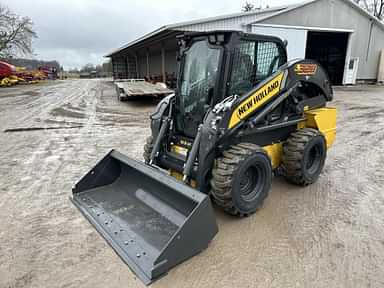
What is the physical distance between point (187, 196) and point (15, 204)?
7.90ft

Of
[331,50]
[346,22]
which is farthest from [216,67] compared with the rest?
[331,50]

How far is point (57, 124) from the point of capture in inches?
323

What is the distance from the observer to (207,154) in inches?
109

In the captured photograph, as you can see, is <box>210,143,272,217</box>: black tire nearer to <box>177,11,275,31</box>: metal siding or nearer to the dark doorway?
<box>177,11,275,31</box>: metal siding

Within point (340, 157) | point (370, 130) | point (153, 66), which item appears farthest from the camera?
point (153, 66)

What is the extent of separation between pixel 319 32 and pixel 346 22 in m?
1.92

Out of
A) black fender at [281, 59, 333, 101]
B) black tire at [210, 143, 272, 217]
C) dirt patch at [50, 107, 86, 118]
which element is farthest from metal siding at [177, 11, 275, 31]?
black tire at [210, 143, 272, 217]

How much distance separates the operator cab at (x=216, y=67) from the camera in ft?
9.46

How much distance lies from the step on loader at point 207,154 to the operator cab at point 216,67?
12mm

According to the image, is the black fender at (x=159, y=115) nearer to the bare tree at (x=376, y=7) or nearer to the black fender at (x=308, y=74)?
the black fender at (x=308, y=74)

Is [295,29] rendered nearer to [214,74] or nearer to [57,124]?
[57,124]

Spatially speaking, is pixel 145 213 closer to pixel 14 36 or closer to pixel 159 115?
pixel 159 115

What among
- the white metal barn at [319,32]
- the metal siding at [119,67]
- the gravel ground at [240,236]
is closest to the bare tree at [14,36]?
the metal siding at [119,67]

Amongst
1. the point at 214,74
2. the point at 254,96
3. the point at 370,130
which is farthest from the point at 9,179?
the point at 370,130
